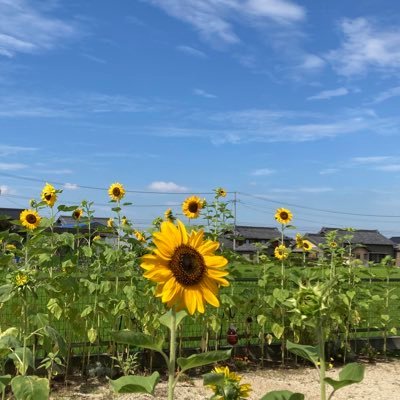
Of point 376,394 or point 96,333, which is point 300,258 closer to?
point 376,394

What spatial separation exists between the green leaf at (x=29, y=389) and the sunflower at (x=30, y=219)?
10.2 ft

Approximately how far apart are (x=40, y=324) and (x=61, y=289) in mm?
993

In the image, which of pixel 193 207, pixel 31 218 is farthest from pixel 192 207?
pixel 31 218

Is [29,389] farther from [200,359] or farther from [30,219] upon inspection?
[30,219]

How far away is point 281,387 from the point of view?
17.4ft

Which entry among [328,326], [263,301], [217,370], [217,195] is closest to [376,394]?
[328,326]

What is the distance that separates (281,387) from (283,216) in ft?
8.26

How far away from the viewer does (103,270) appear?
536 centimetres

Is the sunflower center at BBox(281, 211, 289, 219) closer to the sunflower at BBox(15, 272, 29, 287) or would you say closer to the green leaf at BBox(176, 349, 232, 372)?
the sunflower at BBox(15, 272, 29, 287)

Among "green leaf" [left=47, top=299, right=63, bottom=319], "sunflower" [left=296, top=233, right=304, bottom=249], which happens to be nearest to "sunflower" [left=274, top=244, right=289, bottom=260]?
"sunflower" [left=296, top=233, right=304, bottom=249]

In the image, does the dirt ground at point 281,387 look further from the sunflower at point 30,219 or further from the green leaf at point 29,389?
the green leaf at point 29,389

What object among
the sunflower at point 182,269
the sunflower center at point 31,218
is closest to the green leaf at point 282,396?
the sunflower at point 182,269

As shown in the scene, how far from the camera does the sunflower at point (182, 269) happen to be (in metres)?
1.69

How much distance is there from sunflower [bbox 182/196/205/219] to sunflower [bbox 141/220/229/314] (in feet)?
14.3
